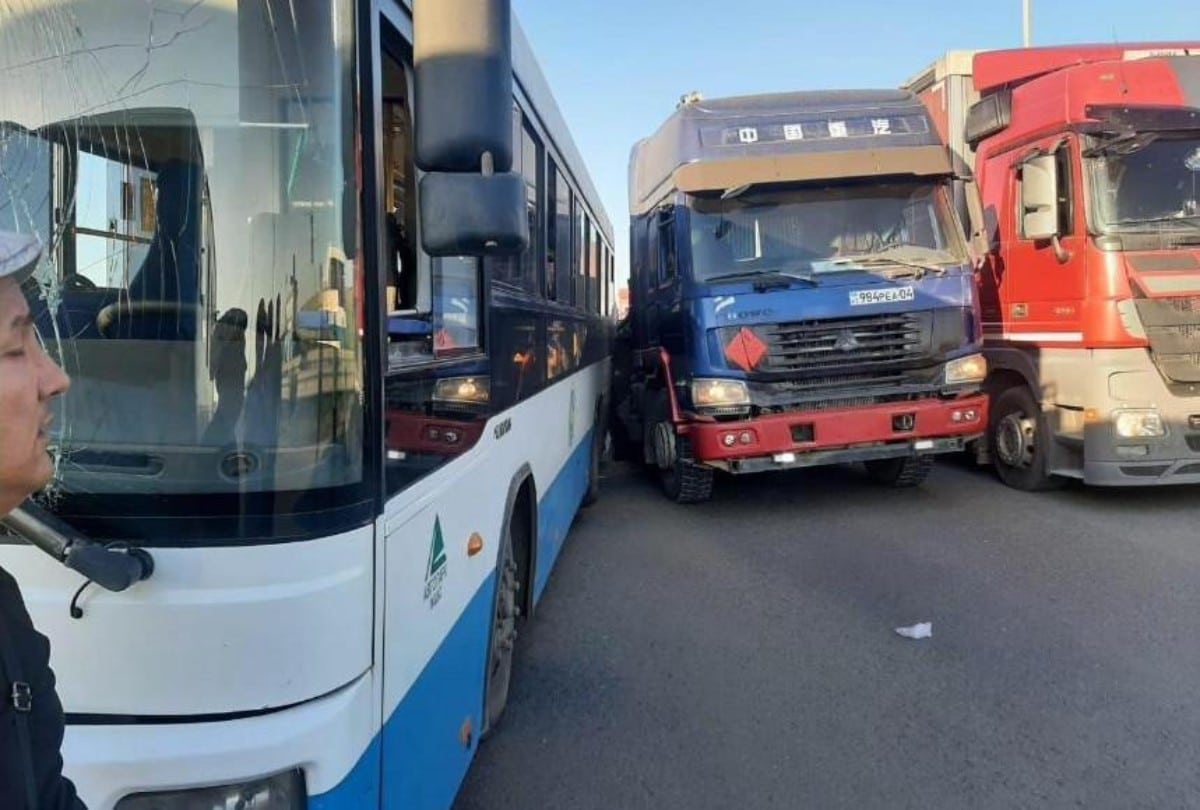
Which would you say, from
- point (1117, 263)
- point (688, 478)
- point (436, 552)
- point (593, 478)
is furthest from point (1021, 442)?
point (436, 552)

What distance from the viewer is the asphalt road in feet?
10.7

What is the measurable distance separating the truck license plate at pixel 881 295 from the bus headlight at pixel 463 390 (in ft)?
14.2

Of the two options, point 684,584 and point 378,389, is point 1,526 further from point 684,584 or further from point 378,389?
point 684,584

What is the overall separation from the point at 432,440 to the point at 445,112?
35.5 inches

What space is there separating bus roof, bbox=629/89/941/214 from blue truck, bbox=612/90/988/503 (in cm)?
2

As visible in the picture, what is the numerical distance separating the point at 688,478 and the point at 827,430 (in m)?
1.41

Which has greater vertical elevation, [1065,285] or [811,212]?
[811,212]

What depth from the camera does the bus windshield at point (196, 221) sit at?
1.70 m

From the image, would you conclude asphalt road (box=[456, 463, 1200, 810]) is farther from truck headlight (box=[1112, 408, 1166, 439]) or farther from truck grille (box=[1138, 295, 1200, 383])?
truck grille (box=[1138, 295, 1200, 383])

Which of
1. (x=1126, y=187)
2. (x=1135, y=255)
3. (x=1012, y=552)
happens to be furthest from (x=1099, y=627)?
(x=1126, y=187)

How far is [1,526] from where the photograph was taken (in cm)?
159

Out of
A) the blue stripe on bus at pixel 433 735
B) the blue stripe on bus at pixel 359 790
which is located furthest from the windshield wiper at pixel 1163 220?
the blue stripe on bus at pixel 359 790

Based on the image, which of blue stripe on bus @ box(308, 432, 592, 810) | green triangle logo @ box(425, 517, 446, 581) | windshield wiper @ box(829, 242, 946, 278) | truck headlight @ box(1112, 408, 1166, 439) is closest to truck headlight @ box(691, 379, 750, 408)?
windshield wiper @ box(829, 242, 946, 278)

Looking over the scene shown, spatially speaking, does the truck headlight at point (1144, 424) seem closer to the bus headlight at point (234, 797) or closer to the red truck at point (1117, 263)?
the red truck at point (1117, 263)
